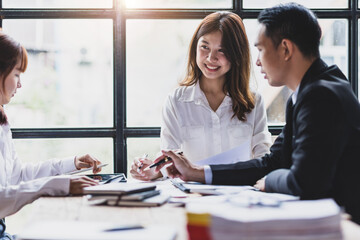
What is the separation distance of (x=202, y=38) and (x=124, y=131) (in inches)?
29.8

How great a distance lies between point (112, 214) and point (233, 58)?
1436 mm

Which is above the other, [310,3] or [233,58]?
[310,3]

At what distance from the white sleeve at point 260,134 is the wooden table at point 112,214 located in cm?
111

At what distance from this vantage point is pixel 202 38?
2.74 meters

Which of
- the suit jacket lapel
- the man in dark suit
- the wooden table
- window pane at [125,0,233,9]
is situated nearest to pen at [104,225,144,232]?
the wooden table

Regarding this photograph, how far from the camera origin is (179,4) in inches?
121

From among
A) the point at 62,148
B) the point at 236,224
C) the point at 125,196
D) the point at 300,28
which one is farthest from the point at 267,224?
the point at 62,148

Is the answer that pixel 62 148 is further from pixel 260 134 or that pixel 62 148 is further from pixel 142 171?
pixel 260 134

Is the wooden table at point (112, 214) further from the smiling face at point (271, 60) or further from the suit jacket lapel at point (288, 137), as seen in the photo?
the smiling face at point (271, 60)

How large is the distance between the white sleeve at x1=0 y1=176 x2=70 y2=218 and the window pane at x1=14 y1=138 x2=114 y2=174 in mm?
1089

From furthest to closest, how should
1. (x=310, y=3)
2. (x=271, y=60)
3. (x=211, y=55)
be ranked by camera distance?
(x=310, y=3) → (x=211, y=55) → (x=271, y=60)

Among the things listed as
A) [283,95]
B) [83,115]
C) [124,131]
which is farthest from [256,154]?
[83,115]

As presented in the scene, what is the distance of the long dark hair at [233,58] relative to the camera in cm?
274

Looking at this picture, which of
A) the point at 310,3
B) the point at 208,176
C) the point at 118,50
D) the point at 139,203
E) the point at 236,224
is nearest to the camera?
the point at 236,224
